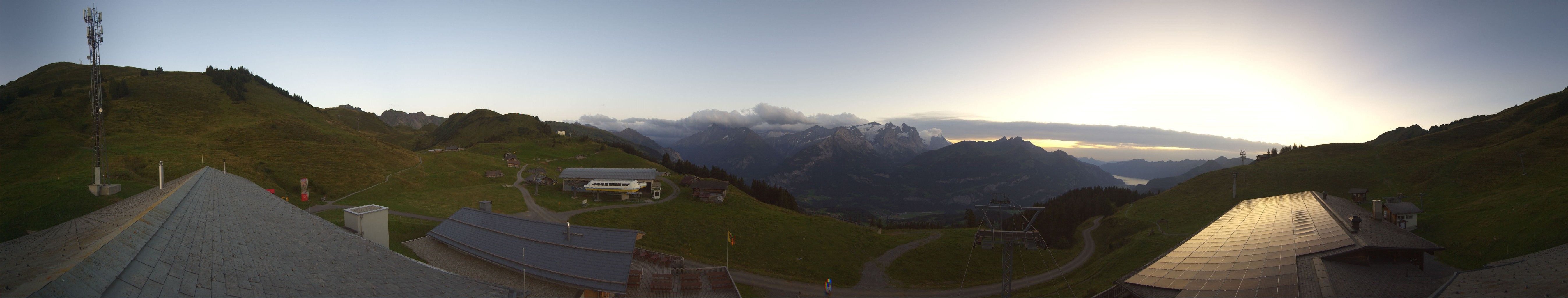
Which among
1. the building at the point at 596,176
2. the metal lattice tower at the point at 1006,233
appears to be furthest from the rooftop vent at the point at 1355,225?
the building at the point at 596,176

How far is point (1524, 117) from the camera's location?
9775 centimetres

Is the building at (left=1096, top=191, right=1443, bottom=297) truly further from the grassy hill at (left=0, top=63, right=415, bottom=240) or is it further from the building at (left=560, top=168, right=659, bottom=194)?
the building at (left=560, top=168, right=659, bottom=194)

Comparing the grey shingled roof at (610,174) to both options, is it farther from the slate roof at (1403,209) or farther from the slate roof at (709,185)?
the slate roof at (1403,209)

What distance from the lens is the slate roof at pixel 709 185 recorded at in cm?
8569

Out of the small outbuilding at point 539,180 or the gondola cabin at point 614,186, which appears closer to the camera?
the gondola cabin at point 614,186

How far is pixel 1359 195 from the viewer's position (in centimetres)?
6650

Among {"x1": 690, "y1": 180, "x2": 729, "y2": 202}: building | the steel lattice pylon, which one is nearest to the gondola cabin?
{"x1": 690, "y1": 180, "x2": 729, "y2": 202}: building

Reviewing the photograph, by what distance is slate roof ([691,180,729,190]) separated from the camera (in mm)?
85688

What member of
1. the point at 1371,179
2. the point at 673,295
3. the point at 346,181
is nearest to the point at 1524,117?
the point at 1371,179

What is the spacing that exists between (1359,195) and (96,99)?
136m

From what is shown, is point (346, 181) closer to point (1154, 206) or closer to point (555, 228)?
point (555, 228)

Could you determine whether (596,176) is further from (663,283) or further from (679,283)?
(663,283)

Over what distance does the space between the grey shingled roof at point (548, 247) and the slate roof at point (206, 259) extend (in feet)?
33.4

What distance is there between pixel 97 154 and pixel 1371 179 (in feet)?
528
